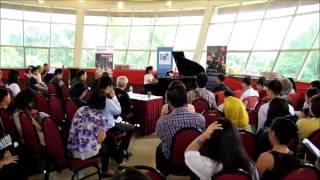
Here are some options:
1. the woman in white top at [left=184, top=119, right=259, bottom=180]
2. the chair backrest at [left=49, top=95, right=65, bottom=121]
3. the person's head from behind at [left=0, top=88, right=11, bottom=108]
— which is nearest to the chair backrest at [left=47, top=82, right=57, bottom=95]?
the chair backrest at [left=49, top=95, right=65, bottom=121]

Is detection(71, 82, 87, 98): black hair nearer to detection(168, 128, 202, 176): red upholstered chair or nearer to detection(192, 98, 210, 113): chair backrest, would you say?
detection(192, 98, 210, 113): chair backrest

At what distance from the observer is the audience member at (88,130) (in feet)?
11.1

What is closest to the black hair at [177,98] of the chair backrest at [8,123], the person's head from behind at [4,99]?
the chair backrest at [8,123]

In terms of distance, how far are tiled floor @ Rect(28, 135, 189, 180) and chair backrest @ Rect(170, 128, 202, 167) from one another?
1021mm

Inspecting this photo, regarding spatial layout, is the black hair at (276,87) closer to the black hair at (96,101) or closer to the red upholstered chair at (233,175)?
the black hair at (96,101)

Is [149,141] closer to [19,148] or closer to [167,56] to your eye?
[19,148]

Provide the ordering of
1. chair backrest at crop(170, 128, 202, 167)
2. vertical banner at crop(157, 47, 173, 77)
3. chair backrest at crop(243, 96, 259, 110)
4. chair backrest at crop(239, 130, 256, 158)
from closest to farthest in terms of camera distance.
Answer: chair backrest at crop(170, 128, 202, 167)
chair backrest at crop(239, 130, 256, 158)
chair backrest at crop(243, 96, 259, 110)
vertical banner at crop(157, 47, 173, 77)

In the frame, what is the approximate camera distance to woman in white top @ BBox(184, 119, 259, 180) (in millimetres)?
2023

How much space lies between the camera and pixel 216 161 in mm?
2154

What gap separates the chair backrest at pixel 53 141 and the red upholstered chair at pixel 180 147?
1151 millimetres

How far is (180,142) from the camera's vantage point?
3.13 meters

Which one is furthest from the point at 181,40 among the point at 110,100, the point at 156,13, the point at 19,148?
the point at 19,148

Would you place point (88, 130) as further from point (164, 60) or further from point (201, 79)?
point (164, 60)

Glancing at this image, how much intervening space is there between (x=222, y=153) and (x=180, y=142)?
111cm
